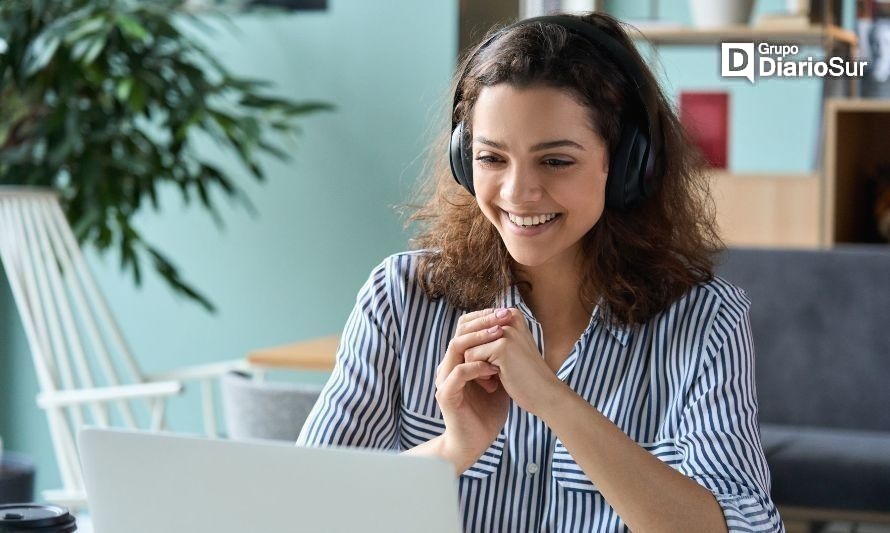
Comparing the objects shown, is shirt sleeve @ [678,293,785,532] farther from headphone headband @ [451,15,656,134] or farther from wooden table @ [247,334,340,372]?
wooden table @ [247,334,340,372]

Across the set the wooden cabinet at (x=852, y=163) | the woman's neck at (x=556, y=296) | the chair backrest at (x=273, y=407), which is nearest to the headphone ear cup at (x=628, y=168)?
the woman's neck at (x=556, y=296)

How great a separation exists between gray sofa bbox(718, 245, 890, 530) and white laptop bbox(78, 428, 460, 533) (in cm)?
195

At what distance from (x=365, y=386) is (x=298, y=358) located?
1.21 metres

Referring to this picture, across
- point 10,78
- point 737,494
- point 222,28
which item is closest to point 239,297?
point 222,28

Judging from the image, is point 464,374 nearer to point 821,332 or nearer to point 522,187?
point 522,187

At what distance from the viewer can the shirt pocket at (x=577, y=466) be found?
126 centimetres

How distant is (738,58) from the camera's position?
9.13 feet

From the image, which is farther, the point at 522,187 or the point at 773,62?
the point at 773,62

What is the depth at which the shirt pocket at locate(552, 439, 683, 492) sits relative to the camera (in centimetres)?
126

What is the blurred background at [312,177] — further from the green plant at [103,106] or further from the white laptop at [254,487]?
the white laptop at [254,487]

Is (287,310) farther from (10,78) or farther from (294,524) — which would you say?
(294,524)

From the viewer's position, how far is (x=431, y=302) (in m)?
1.38

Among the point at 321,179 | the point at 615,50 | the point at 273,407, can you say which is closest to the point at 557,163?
the point at 615,50

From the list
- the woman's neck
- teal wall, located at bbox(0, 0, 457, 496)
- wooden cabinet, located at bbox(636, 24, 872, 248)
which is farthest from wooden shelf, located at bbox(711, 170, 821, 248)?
the woman's neck
